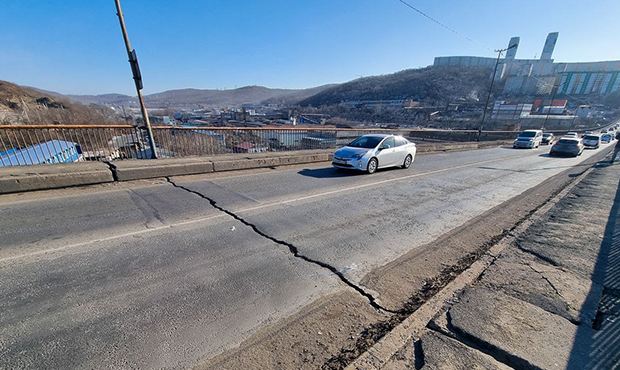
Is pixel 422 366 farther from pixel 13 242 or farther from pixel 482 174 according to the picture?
pixel 482 174

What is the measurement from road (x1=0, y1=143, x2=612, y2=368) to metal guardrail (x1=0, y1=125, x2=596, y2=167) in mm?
2948

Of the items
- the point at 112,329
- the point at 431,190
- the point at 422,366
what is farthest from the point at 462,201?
the point at 112,329

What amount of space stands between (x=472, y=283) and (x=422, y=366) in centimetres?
168

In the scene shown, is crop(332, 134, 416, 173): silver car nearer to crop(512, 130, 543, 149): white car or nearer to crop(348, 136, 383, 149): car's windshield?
crop(348, 136, 383, 149): car's windshield

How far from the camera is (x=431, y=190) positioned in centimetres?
816

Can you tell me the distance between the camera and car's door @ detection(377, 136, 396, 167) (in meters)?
10.3

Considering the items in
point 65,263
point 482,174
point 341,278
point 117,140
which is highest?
point 117,140

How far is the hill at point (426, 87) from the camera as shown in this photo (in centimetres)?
11850

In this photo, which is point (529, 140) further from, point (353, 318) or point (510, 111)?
point (510, 111)

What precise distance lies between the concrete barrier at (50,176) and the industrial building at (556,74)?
483 feet

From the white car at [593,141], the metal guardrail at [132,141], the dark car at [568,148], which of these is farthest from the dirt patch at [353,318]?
the white car at [593,141]

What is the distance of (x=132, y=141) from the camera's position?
9.00 m

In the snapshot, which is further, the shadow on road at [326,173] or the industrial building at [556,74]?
the industrial building at [556,74]

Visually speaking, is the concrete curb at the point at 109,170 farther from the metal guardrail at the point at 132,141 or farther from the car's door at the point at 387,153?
the car's door at the point at 387,153
